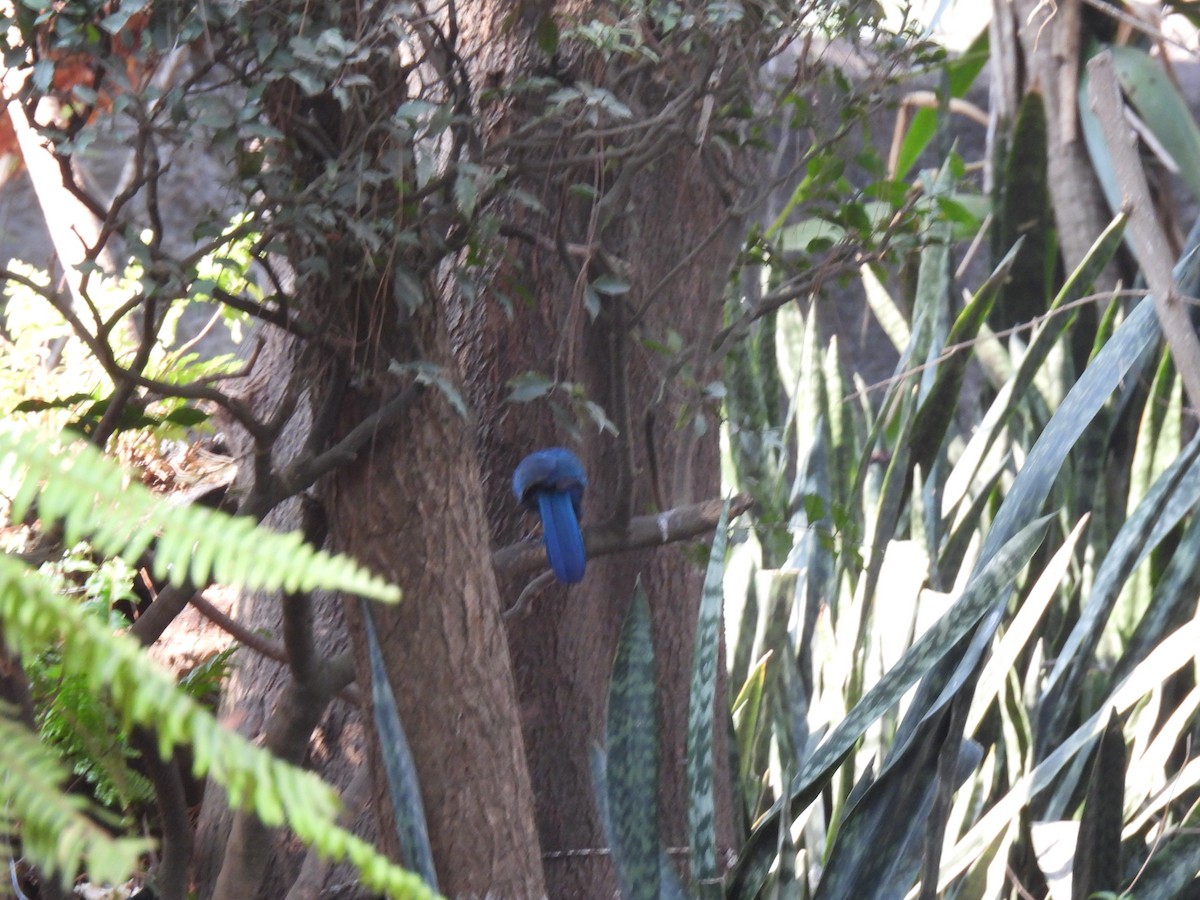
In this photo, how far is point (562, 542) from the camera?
1.46 metres

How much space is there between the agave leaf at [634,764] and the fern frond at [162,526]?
39.3 inches

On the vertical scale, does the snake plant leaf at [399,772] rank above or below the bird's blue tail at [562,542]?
below

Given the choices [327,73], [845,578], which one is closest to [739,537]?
[845,578]

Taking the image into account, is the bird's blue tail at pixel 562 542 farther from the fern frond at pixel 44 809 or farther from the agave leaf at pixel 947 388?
the fern frond at pixel 44 809

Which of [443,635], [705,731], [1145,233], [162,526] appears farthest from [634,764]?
[162,526]

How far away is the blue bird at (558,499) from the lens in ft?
4.74

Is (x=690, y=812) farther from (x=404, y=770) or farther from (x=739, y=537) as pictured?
(x=739, y=537)

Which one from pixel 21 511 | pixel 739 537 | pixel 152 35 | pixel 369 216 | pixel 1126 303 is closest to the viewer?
pixel 21 511

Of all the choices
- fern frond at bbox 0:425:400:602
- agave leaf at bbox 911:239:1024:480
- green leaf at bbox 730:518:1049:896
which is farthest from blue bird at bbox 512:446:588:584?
fern frond at bbox 0:425:400:602

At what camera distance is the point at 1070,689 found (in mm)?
1590

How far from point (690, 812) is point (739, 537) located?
1.30m

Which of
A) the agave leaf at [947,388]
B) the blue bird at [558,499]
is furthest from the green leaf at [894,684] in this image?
the agave leaf at [947,388]

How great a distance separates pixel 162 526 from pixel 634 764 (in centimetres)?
103

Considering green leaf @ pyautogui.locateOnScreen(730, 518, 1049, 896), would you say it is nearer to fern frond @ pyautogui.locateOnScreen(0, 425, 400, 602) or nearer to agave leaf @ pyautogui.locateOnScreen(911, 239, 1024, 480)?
agave leaf @ pyautogui.locateOnScreen(911, 239, 1024, 480)
